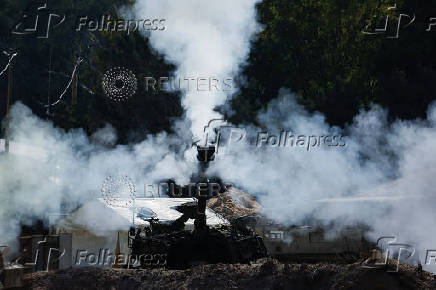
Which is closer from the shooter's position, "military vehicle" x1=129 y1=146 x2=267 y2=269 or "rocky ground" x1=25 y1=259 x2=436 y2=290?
"rocky ground" x1=25 y1=259 x2=436 y2=290

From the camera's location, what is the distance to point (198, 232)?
19.0m

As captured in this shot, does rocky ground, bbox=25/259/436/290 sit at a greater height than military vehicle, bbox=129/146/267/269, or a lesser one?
lesser

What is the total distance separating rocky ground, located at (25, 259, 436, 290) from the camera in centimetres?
1383

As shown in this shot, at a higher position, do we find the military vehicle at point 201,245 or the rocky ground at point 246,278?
the military vehicle at point 201,245

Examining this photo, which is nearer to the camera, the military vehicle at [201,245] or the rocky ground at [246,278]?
the rocky ground at [246,278]

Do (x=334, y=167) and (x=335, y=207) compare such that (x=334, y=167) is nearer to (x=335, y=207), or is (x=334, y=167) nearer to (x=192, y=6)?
(x=335, y=207)

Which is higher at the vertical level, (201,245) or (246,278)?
(201,245)

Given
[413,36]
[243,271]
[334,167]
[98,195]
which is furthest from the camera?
[413,36]

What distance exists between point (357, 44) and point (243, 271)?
26.0 m

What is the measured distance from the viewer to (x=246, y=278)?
15680 mm

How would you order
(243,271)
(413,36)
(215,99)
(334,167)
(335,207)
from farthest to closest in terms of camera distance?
1. (413,36)
2. (334,167)
3. (215,99)
4. (335,207)
5. (243,271)

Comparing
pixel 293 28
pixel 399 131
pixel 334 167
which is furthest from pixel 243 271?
pixel 293 28

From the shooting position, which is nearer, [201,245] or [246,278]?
[246,278]

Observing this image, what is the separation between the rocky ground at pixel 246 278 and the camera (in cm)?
1383
